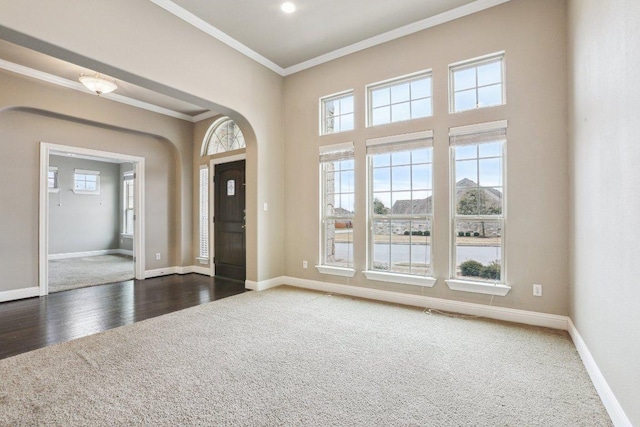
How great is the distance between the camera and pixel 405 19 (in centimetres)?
361

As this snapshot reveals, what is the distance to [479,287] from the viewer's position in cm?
335

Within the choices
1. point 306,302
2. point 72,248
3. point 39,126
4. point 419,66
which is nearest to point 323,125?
point 419,66

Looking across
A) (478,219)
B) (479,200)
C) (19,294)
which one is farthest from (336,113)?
(19,294)

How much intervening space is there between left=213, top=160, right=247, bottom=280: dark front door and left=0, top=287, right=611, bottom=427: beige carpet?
7.19ft

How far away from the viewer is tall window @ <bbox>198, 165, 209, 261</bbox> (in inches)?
236

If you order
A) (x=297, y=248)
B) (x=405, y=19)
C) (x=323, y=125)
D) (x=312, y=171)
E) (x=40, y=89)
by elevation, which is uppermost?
(x=405, y=19)

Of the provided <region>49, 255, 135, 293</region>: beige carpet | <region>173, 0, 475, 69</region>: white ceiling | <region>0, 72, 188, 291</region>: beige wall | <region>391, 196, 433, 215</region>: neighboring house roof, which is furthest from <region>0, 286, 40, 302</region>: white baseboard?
<region>391, 196, 433, 215</region>: neighboring house roof

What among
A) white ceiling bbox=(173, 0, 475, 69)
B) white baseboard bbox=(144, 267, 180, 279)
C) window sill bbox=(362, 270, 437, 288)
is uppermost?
white ceiling bbox=(173, 0, 475, 69)

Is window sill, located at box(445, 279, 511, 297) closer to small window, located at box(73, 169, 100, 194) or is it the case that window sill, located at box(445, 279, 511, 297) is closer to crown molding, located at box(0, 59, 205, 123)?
crown molding, located at box(0, 59, 205, 123)

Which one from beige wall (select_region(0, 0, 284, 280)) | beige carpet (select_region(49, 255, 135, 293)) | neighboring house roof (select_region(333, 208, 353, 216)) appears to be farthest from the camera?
beige carpet (select_region(49, 255, 135, 293))

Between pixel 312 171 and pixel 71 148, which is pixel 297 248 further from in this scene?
pixel 71 148

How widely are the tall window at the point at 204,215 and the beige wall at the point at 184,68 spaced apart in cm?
28

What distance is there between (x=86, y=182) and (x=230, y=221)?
19.4ft

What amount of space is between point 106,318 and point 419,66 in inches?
186
